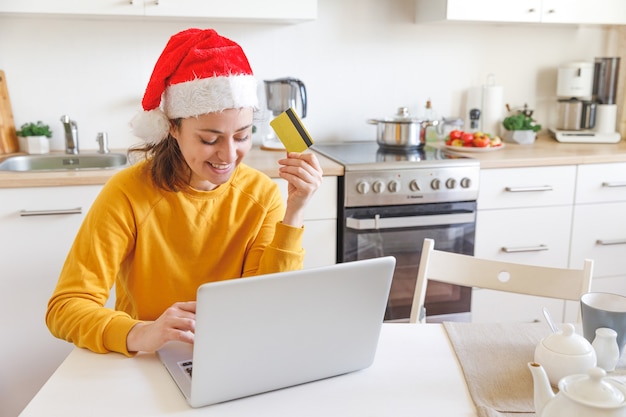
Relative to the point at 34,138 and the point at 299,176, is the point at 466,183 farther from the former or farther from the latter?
the point at 34,138

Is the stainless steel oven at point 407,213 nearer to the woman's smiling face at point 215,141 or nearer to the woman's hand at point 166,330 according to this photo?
the woman's smiling face at point 215,141

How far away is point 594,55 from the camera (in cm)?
338

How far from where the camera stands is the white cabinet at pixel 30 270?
2240 millimetres

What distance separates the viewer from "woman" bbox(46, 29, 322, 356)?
1.29 meters

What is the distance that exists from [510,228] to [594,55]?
1.26 m

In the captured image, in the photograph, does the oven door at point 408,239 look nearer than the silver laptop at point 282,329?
No

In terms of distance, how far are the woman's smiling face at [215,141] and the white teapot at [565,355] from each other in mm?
711

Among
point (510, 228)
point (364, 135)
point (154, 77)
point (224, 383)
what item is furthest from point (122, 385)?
point (364, 135)

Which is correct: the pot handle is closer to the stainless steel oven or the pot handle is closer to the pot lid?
the pot lid

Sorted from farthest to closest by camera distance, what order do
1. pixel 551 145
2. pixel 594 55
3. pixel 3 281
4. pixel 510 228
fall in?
pixel 594 55
pixel 551 145
pixel 510 228
pixel 3 281

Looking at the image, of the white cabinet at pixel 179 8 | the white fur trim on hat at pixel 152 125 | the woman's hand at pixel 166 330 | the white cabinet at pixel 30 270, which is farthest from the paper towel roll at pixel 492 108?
the woman's hand at pixel 166 330

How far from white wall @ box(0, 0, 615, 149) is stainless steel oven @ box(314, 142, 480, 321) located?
514 millimetres

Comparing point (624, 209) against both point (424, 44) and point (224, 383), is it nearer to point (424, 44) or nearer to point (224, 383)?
point (424, 44)

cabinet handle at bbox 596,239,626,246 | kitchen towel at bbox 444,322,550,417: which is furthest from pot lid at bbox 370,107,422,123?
kitchen towel at bbox 444,322,550,417
